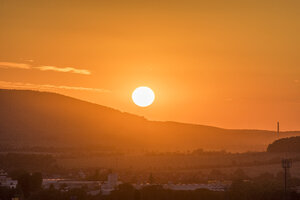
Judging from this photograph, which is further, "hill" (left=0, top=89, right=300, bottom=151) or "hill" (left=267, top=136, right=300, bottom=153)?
"hill" (left=0, top=89, right=300, bottom=151)

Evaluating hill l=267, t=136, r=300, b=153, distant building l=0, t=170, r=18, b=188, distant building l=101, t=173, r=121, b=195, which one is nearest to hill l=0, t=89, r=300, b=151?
hill l=267, t=136, r=300, b=153

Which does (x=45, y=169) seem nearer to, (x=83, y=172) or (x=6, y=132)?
(x=83, y=172)

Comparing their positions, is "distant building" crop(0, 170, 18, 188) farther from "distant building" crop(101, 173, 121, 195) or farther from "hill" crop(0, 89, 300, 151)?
"hill" crop(0, 89, 300, 151)

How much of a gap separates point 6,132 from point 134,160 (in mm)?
48137

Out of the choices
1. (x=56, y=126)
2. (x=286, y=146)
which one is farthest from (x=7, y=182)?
(x=56, y=126)

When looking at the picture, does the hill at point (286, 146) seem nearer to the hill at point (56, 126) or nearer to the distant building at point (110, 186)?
the distant building at point (110, 186)

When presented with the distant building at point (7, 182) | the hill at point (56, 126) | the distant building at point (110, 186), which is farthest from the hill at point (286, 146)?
the distant building at point (7, 182)

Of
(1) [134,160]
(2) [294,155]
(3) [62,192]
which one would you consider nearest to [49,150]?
(1) [134,160]

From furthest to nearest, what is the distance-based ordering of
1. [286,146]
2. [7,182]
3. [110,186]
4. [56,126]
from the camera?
[56,126], [286,146], [7,182], [110,186]

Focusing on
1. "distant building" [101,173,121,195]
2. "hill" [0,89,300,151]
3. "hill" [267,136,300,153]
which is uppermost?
"hill" [0,89,300,151]

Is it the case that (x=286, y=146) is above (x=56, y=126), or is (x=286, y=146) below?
below

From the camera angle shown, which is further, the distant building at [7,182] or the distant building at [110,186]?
the distant building at [7,182]

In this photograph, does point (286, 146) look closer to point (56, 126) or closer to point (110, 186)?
point (110, 186)

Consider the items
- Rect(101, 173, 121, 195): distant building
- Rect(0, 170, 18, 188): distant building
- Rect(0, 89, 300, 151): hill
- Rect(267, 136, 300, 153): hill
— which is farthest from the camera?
Rect(0, 89, 300, 151): hill
